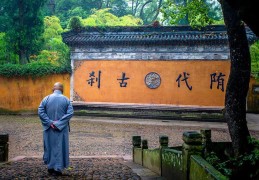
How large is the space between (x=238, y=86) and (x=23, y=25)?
696 inches

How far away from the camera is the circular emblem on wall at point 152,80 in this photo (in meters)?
18.6

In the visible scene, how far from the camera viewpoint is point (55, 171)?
5375mm

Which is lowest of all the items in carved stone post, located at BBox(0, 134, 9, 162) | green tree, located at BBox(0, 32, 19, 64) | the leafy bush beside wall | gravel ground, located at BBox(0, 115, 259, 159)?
gravel ground, located at BBox(0, 115, 259, 159)

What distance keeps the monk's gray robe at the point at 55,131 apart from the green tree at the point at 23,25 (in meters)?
16.1

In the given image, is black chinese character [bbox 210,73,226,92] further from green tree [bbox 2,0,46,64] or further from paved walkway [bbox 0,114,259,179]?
green tree [bbox 2,0,46,64]

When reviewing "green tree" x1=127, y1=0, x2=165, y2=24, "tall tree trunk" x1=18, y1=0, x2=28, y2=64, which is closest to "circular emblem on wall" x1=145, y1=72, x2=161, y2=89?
"tall tree trunk" x1=18, y1=0, x2=28, y2=64

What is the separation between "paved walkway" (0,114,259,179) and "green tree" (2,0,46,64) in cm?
695

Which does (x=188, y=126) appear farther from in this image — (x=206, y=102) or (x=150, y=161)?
(x=150, y=161)

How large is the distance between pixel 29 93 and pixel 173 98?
350 inches

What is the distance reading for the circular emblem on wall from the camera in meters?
18.6

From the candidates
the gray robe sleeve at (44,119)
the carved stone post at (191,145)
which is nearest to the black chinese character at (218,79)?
the gray robe sleeve at (44,119)

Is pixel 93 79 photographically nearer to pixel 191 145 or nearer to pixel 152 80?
pixel 152 80

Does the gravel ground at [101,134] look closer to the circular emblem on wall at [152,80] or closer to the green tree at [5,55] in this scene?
the circular emblem on wall at [152,80]

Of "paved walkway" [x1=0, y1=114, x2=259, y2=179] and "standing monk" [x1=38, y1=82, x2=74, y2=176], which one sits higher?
"standing monk" [x1=38, y1=82, x2=74, y2=176]
